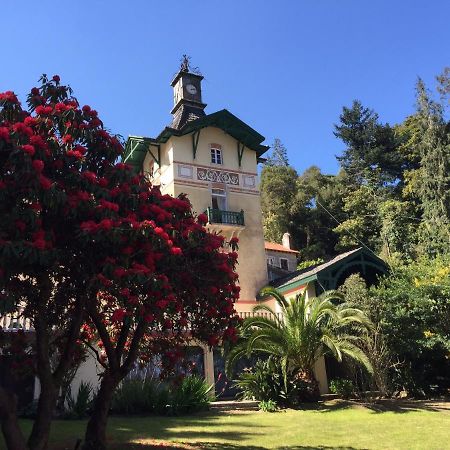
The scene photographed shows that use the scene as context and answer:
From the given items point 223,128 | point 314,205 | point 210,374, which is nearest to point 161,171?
point 223,128

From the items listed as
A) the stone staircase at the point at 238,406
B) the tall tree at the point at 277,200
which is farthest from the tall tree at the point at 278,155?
the stone staircase at the point at 238,406

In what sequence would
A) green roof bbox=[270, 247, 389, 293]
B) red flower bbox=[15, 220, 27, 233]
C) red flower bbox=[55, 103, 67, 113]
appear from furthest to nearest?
green roof bbox=[270, 247, 389, 293] < red flower bbox=[55, 103, 67, 113] < red flower bbox=[15, 220, 27, 233]

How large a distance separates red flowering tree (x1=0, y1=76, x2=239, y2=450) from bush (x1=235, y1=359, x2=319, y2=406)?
26.3 feet

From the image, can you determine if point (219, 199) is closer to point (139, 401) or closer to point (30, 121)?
point (139, 401)

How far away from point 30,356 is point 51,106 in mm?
4562

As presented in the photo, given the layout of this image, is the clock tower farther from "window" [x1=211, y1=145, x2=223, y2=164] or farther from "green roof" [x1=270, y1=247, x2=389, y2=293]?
"green roof" [x1=270, y1=247, x2=389, y2=293]

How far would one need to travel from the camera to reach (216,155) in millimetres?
28234

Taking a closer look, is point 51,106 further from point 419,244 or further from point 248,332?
point 419,244

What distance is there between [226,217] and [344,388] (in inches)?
445

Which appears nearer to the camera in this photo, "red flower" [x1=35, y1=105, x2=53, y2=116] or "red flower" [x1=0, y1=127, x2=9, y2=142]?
"red flower" [x1=0, y1=127, x2=9, y2=142]

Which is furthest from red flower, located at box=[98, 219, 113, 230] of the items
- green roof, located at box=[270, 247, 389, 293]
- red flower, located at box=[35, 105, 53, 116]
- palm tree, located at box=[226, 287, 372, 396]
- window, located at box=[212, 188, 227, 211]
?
window, located at box=[212, 188, 227, 211]

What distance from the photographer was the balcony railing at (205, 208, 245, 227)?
25911 mm

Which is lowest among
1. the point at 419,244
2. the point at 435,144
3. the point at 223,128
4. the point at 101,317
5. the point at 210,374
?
the point at 210,374

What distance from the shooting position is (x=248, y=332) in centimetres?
1750
